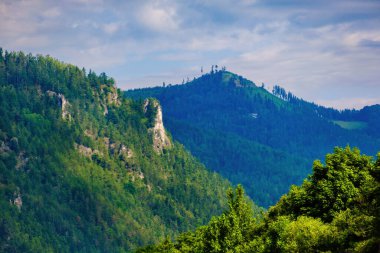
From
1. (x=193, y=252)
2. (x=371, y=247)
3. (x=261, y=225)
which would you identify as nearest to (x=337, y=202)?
(x=261, y=225)

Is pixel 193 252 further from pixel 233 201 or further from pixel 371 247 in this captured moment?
pixel 371 247

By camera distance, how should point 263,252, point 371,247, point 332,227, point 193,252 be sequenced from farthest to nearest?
point 193,252 < point 263,252 < point 332,227 < point 371,247

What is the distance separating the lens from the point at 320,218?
107438 millimetres

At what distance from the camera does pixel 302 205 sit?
11512 cm

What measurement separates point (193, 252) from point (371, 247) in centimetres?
5061

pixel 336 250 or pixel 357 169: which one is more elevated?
pixel 357 169

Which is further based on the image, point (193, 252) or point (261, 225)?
point (193, 252)

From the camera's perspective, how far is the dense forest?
92.1 meters

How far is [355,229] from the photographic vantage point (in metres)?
91.1

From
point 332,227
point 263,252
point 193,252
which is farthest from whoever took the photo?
point 193,252

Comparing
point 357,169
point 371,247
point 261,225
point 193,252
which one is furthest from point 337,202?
point 193,252

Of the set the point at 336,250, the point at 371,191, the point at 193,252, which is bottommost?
the point at 193,252

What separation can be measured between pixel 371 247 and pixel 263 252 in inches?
912

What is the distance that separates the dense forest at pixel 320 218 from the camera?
302 feet
